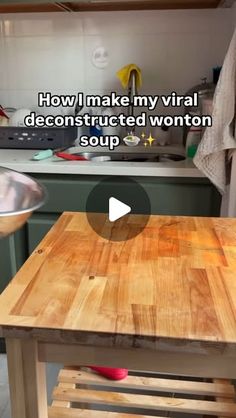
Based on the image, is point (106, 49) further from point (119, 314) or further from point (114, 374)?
point (119, 314)

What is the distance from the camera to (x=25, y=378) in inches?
27.4

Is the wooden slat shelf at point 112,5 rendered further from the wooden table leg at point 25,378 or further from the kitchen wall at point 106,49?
the wooden table leg at point 25,378

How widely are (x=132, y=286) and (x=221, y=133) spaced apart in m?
0.86

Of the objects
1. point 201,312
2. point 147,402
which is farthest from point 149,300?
point 147,402

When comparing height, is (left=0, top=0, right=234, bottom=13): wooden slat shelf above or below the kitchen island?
above

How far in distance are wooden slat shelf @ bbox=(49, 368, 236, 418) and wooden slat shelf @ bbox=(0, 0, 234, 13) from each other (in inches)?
56.8

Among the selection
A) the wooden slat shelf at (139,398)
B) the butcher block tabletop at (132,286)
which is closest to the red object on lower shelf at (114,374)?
the wooden slat shelf at (139,398)

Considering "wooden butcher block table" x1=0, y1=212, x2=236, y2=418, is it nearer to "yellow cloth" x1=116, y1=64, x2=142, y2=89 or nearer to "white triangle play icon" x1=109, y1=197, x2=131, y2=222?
"white triangle play icon" x1=109, y1=197, x2=131, y2=222

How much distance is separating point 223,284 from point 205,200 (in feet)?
2.71

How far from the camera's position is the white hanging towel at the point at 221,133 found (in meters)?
1.39

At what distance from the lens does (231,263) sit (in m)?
0.84

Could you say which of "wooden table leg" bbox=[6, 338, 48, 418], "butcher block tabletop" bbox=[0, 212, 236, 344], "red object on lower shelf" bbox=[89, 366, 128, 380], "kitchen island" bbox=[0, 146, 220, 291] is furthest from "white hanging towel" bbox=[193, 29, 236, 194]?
"wooden table leg" bbox=[6, 338, 48, 418]

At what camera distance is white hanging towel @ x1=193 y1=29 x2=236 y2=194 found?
139 centimetres
